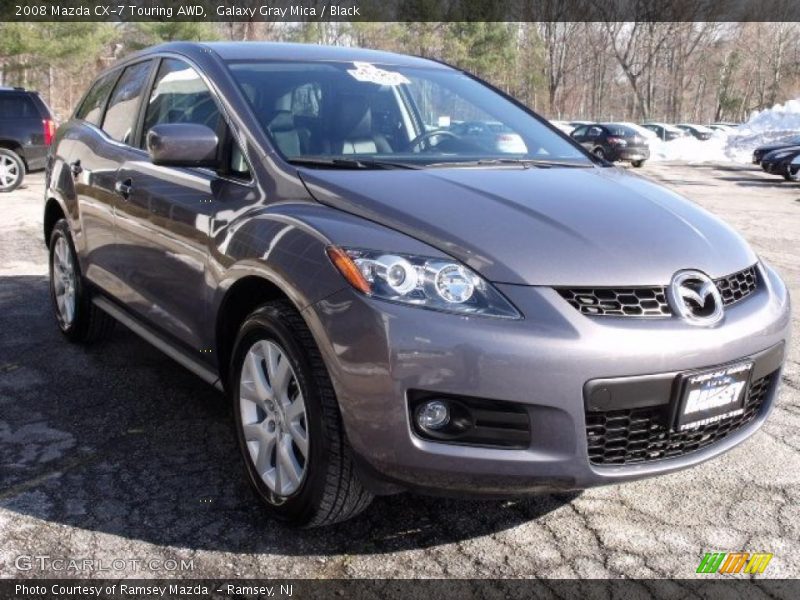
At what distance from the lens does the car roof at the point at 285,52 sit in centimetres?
366

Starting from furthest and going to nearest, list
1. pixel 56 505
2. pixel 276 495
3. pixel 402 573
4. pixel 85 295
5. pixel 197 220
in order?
pixel 85 295 → pixel 197 220 → pixel 56 505 → pixel 276 495 → pixel 402 573

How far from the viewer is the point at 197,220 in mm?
3242

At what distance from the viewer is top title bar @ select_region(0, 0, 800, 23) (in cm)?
2903

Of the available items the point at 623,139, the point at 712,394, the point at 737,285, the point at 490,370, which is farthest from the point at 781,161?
the point at 490,370

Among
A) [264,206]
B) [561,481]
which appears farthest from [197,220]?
[561,481]

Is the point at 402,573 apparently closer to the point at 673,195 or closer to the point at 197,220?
the point at 197,220

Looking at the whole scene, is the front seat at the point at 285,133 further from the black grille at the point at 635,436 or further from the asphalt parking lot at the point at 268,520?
the black grille at the point at 635,436

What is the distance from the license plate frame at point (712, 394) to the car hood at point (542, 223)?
31cm

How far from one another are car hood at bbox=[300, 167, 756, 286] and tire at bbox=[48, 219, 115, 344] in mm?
2404

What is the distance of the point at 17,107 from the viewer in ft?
43.9

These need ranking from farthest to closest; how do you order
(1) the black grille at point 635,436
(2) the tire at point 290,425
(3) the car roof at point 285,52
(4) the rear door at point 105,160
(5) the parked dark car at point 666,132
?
(5) the parked dark car at point 666,132 < (4) the rear door at point 105,160 < (3) the car roof at point 285,52 < (2) the tire at point 290,425 < (1) the black grille at point 635,436

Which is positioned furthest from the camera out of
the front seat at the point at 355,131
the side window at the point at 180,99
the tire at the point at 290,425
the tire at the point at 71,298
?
the tire at the point at 71,298

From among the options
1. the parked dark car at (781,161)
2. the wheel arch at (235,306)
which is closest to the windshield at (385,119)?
the wheel arch at (235,306)

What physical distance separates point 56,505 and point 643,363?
6.87 ft
